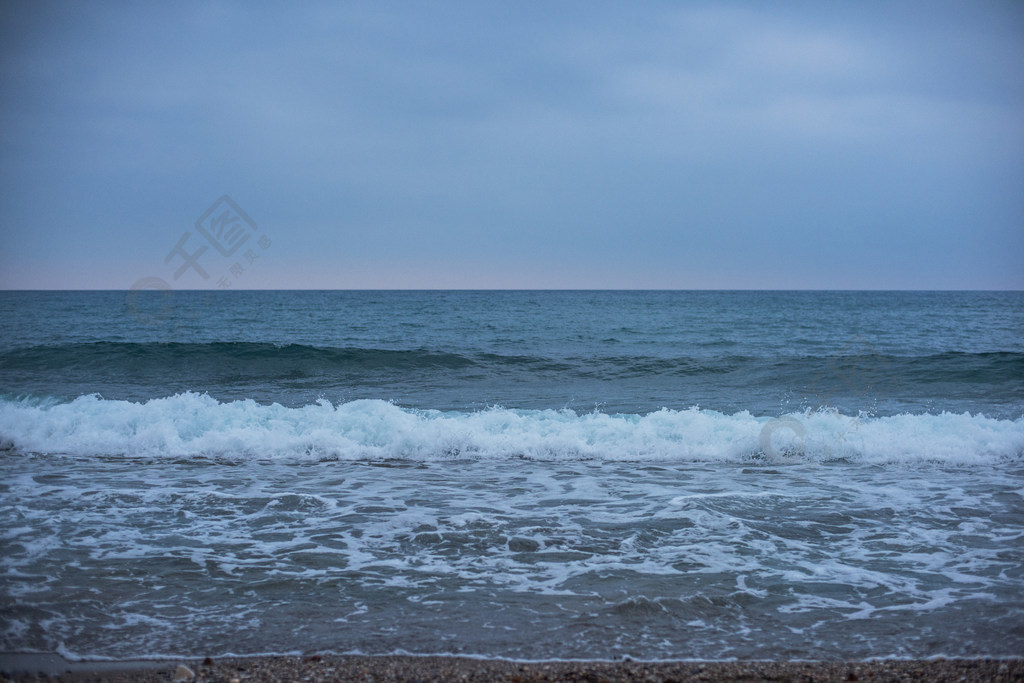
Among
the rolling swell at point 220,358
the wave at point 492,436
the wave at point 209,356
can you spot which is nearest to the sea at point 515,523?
the wave at point 492,436

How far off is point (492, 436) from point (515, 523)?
14.1 ft

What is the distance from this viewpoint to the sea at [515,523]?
14.8 feet

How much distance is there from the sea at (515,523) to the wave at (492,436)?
6 cm

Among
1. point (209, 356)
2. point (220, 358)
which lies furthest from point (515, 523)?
point (209, 356)

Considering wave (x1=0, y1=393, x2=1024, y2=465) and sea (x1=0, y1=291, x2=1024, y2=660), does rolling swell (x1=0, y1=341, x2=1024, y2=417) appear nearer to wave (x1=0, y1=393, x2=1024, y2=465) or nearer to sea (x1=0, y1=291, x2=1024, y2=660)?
sea (x1=0, y1=291, x2=1024, y2=660)

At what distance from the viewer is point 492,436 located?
36.3 ft

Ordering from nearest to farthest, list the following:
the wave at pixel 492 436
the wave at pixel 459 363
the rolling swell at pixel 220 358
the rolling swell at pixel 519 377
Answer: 1. the wave at pixel 492 436
2. the rolling swell at pixel 519 377
3. the wave at pixel 459 363
4. the rolling swell at pixel 220 358

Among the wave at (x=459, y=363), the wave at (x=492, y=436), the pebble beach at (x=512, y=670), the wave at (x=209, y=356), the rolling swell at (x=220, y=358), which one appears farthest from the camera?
the wave at (x=209, y=356)

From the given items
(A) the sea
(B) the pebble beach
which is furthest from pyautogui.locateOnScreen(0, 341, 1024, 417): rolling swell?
(B) the pebble beach

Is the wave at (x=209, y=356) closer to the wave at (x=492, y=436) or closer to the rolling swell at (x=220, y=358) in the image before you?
the rolling swell at (x=220, y=358)

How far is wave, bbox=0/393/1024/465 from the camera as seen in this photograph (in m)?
10.5

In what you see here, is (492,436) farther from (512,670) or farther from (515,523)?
(512,670)

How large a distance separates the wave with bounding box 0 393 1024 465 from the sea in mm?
56

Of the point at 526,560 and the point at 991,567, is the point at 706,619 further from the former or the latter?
the point at 991,567
